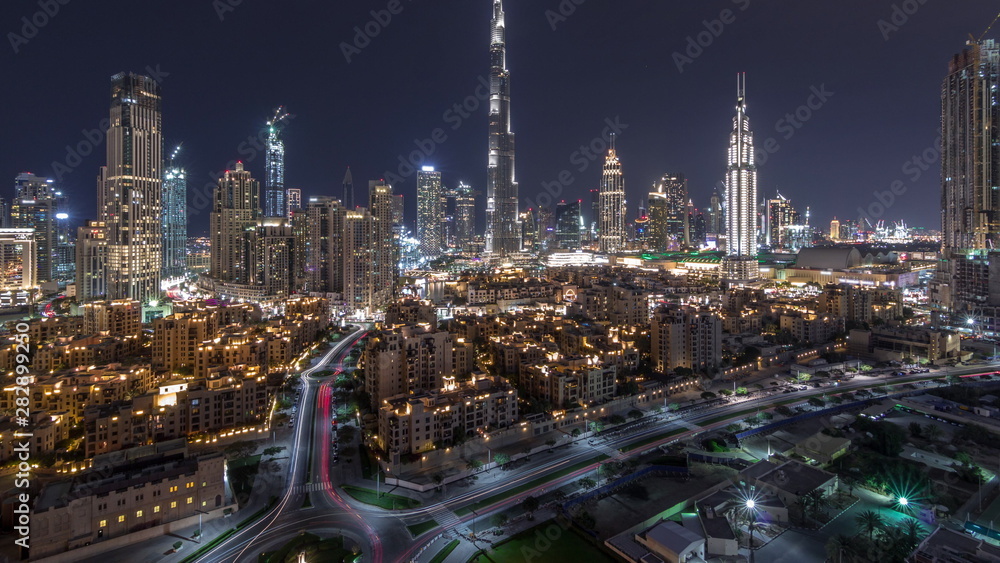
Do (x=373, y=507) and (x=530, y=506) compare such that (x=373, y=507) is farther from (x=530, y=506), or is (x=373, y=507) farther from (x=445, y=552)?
(x=530, y=506)

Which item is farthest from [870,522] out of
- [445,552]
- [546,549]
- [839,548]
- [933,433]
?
[445,552]

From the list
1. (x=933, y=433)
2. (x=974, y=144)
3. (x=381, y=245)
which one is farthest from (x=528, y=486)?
(x=974, y=144)

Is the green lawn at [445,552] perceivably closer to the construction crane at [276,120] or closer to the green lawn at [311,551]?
the green lawn at [311,551]

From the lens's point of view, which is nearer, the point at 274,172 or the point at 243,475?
the point at 243,475

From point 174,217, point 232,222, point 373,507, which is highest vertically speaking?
point 174,217

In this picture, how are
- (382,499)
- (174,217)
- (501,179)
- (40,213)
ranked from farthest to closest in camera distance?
(501,179), (174,217), (40,213), (382,499)

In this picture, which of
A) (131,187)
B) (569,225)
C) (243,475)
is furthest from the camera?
(569,225)

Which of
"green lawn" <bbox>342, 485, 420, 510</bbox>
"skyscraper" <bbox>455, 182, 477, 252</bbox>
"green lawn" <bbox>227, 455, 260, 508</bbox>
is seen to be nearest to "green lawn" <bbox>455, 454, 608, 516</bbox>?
"green lawn" <bbox>342, 485, 420, 510</bbox>

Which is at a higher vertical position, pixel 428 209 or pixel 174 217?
pixel 428 209
